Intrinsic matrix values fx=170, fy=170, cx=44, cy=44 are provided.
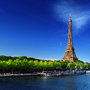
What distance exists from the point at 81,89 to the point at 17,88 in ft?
52.9

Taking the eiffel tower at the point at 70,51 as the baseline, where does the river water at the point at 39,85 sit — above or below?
below

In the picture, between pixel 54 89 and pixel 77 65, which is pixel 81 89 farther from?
pixel 77 65

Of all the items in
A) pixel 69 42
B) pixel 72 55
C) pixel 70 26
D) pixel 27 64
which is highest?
pixel 70 26

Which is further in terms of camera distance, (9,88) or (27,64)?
(27,64)

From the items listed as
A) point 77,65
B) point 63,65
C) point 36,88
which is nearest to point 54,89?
point 36,88

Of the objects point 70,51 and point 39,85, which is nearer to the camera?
point 39,85

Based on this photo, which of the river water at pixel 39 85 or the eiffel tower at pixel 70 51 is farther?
the eiffel tower at pixel 70 51

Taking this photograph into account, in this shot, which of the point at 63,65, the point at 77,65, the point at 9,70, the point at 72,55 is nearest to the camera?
the point at 9,70

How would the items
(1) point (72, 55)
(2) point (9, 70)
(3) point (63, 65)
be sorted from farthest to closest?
(1) point (72, 55) → (3) point (63, 65) → (2) point (9, 70)

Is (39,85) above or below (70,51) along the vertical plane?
below

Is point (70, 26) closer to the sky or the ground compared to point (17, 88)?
closer to the sky

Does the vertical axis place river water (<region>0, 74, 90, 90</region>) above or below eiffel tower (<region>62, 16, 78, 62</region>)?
below

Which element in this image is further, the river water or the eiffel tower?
the eiffel tower

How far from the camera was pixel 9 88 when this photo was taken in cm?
4128
